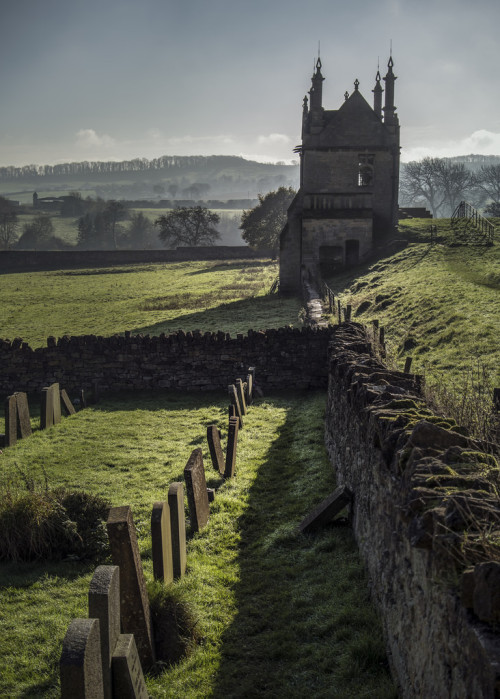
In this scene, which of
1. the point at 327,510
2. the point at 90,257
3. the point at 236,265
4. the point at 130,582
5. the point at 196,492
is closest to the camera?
the point at 130,582

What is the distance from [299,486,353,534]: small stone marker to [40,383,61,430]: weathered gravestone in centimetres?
813

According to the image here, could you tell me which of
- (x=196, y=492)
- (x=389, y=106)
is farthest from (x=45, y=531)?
(x=389, y=106)

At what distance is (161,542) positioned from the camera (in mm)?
5762

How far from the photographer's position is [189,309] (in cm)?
3325

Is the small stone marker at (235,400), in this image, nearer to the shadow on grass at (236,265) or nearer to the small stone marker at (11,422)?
the small stone marker at (11,422)

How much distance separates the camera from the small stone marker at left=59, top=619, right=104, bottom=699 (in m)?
3.38

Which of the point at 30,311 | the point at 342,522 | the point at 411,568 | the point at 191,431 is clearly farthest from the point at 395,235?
the point at 411,568

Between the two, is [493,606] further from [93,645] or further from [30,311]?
[30,311]

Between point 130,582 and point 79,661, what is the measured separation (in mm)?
1486

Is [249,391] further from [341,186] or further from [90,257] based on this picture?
[90,257]

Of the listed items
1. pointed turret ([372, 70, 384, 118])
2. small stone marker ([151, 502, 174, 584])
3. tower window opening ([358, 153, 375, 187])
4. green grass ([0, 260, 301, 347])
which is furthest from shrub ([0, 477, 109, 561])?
pointed turret ([372, 70, 384, 118])

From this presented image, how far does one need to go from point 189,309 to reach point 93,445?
70.2 ft

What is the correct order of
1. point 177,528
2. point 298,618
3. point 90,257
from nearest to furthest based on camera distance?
point 298,618 → point 177,528 → point 90,257

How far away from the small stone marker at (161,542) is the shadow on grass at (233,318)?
1923 cm
